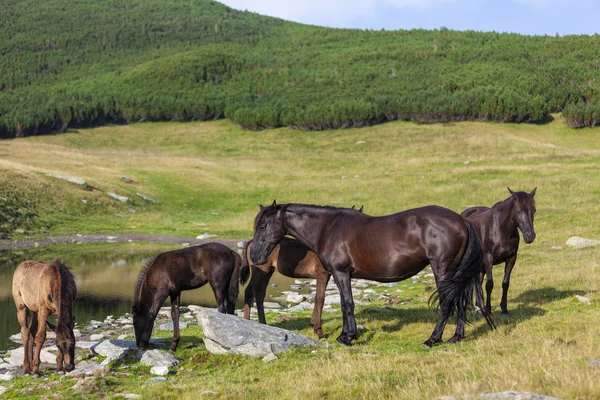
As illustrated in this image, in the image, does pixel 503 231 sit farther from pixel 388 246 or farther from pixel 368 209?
pixel 368 209

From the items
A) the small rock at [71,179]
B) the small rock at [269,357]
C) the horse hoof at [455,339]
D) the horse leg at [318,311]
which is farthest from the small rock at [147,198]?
the horse hoof at [455,339]

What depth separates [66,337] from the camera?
1086 centimetres

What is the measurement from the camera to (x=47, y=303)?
1112cm

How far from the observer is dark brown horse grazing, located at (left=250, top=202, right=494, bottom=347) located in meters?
11.1

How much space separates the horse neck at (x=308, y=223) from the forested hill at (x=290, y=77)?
73.3 m

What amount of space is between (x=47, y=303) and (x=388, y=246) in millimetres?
6171

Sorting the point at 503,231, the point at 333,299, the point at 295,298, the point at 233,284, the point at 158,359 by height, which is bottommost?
the point at 295,298

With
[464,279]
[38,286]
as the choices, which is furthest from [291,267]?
[38,286]

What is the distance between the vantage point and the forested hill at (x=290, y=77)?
85438 millimetres

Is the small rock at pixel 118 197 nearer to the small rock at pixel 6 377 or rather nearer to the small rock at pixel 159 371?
the small rock at pixel 6 377

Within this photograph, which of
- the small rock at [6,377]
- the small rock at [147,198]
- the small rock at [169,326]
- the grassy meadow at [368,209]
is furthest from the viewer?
the small rock at [147,198]

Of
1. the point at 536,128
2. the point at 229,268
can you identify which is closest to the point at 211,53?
the point at 536,128

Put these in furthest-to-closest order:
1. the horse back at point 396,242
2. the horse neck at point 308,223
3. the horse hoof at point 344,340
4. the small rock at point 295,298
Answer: the small rock at point 295,298 → the horse neck at point 308,223 → the horse hoof at point 344,340 → the horse back at point 396,242

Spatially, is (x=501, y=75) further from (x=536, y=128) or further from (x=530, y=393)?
(x=530, y=393)
